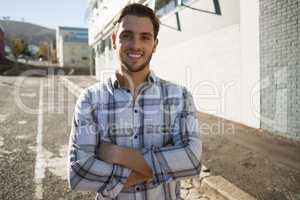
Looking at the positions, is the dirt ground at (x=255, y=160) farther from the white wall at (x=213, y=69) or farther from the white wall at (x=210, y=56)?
the white wall at (x=210, y=56)

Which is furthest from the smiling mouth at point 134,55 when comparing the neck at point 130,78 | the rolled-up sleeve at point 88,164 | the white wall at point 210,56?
the white wall at point 210,56

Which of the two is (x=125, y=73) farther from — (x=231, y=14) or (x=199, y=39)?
(x=199, y=39)

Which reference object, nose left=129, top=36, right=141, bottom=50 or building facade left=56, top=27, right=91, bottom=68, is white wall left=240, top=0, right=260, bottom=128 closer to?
nose left=129, top=36, right=141, bottom=50

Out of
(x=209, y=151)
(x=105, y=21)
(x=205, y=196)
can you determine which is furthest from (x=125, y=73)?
(x=105, y=21)

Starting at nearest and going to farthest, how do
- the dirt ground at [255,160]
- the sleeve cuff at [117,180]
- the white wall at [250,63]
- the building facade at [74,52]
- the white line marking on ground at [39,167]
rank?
the sleeve cuff at [117,180] < the dirt ground at [255,160] < the white line marking on ground at [39,167] < the white wall at [250,63] < the building facade at [74,52]

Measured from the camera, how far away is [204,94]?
9.40 m

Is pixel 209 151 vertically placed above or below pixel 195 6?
below

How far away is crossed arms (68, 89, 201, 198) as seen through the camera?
1.80 meters

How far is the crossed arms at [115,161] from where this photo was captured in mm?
1799

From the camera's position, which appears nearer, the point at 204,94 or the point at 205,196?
the point at 205,196

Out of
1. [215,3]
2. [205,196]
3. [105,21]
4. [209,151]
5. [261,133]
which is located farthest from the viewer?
[105,21]

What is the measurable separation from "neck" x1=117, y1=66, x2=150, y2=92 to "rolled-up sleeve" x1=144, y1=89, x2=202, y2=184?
328 millimetres

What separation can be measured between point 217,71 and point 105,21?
17.0 meters

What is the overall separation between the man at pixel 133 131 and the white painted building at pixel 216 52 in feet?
18.0
